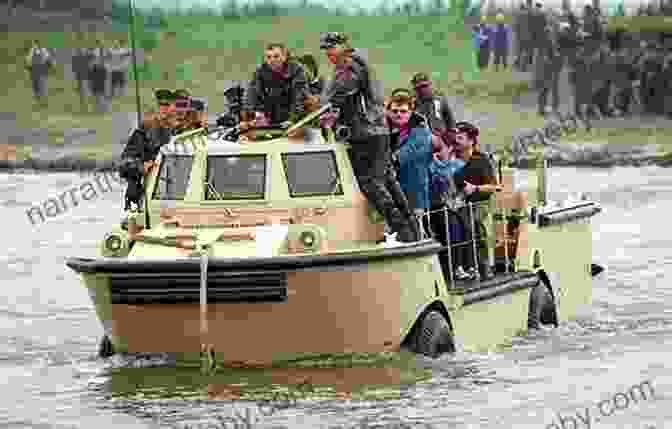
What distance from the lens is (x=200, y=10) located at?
6022cm

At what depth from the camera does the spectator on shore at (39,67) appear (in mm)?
53875

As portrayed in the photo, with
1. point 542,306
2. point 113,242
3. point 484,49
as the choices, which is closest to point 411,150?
point 113,242

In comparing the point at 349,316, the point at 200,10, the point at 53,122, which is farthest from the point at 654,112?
the point at 349,316

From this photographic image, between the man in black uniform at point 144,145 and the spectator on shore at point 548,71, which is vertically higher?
the man in black uniform at point 144,145

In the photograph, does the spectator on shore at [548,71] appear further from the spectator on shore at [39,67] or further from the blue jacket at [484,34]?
the spectator on shore at [39,67]

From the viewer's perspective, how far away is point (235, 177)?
64.9 feet

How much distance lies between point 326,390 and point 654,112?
2924 cm

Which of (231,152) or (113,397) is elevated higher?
(231,152)

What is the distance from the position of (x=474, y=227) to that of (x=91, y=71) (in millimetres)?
32787

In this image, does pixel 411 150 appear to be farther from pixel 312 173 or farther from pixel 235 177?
pixel 235 177

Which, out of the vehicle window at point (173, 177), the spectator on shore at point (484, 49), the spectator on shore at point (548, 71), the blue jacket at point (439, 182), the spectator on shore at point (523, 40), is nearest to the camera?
the vehicle window at point (173, 177)

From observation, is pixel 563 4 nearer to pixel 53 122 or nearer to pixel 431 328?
pixel 53 122

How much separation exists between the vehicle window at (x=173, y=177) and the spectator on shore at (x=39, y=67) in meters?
33.8

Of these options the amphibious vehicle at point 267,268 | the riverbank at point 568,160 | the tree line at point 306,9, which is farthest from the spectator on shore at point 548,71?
the amphibious vehicle at point 267,268
